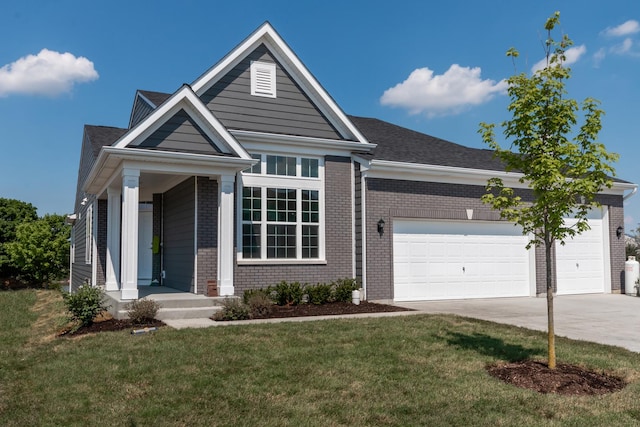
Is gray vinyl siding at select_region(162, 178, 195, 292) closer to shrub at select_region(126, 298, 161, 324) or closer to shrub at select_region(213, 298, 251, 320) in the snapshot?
shrub at select_region(213, 298, 251, 320)

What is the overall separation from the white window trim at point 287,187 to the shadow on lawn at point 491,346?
206 inches

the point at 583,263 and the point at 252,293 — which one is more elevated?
the point at 583,263

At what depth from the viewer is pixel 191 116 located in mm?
11586

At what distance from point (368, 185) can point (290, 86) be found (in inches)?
131

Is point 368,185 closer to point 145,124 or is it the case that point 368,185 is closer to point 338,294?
point 338,294

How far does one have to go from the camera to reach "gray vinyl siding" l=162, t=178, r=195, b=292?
12867 millimetres

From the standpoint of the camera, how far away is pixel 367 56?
15.5 metres

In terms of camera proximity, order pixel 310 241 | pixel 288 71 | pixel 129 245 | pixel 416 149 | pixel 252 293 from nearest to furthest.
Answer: pixel 129 245 < pixel 252 293 < pixel 310 241 < pixel 288 71 < pixel 416 149

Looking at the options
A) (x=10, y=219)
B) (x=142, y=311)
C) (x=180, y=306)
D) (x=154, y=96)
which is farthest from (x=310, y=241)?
(x=10, y=219)

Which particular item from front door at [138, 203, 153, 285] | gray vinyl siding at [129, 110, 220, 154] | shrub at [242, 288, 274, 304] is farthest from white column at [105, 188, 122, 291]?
shrub at [242, 288, 274, 304]

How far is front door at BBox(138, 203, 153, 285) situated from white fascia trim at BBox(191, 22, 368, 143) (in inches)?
202

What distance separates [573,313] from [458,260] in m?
3.58

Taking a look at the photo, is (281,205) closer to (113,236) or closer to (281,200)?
(281,200)

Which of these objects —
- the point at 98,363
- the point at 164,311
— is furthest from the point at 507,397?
the point at 164,311
